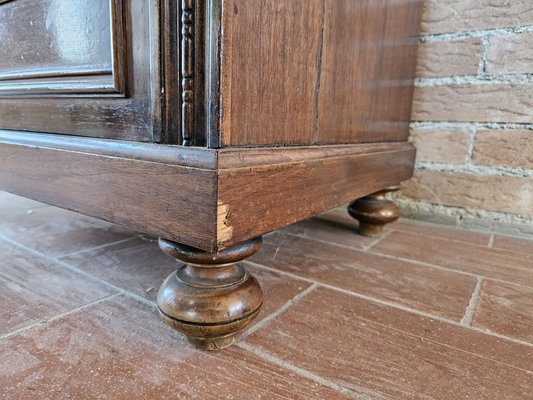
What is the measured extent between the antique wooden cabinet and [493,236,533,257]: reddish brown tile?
2.02ft

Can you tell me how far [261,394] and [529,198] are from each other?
1.00 metres

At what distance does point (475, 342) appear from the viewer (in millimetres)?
553

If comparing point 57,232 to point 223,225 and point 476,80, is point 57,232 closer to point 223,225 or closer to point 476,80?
point 223,225

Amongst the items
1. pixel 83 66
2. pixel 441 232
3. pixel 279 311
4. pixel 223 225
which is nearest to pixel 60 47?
pixel 83 66

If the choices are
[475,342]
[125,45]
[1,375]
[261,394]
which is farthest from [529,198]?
[1,375]

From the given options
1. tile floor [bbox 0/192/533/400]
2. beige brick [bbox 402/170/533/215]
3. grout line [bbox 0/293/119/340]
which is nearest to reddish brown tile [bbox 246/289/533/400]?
tile floor [bbox 0/192/533/400]

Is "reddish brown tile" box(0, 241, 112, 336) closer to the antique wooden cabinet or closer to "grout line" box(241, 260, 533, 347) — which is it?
the antique wooden cabinet

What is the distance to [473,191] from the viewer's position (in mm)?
1132

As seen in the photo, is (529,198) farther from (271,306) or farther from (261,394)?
(261,394)

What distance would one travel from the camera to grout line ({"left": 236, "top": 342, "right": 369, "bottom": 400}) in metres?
0.44

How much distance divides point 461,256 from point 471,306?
0.29 metres

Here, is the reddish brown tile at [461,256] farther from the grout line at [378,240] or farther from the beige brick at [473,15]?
the beige brick at [473,15]

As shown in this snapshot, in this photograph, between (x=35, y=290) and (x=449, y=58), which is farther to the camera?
(x=449, y=58)

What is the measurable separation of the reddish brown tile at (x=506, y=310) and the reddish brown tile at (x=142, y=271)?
1.01ft
